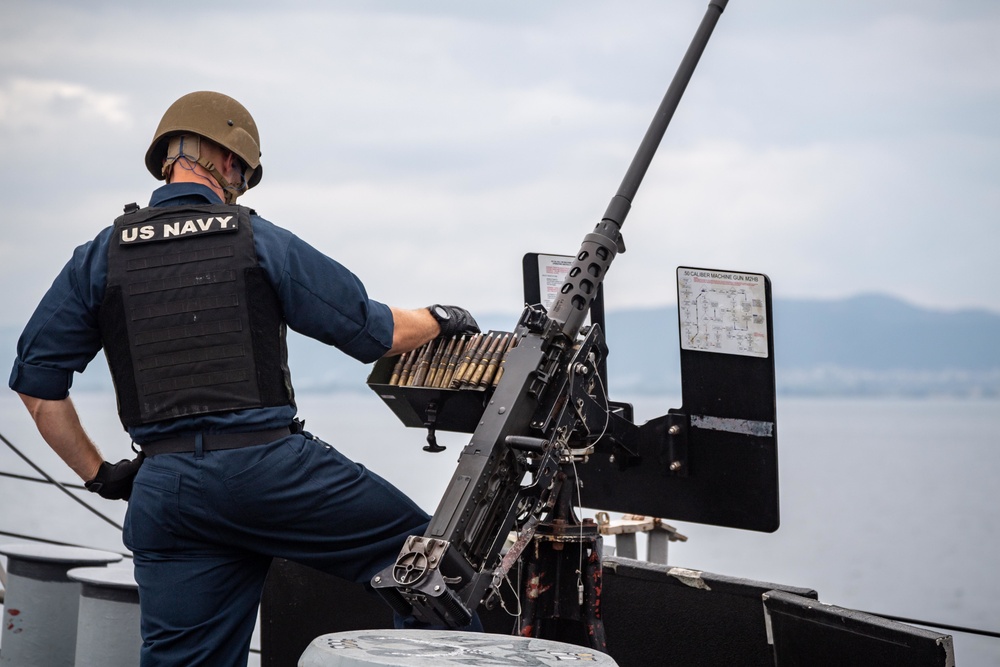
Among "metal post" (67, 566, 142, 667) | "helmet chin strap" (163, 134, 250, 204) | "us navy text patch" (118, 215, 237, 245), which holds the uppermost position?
"helmet chin strap" (163, 134, 250, 204)

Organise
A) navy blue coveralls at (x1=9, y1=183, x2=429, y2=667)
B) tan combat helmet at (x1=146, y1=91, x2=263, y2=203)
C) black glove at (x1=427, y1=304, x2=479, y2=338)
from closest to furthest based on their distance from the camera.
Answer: navy blue coveralls at (x1=9, y1=183, x2=429, y2=667), tan combat helmet at (x1=146, y1=91, x2=263, y2=203), black glove at (x1=427, y1=304, x2=479, y2=338)

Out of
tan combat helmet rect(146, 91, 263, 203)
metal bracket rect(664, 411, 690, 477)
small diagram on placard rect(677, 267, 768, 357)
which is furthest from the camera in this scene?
metal bracket rect(664, 411, 690, 477)

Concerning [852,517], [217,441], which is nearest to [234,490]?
[217,441]

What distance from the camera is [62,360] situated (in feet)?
10.5

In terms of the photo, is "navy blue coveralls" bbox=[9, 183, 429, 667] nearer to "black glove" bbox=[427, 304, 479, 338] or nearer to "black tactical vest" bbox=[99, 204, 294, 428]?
"black tactical vest" bbox=[99, 204, 294, 428]

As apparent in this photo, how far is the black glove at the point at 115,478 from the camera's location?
10.7 ft

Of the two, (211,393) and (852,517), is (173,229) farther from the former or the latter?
(852,517)

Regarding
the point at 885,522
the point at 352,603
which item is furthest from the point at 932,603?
the point at 352,603

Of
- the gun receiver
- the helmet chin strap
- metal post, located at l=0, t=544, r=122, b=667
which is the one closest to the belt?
the gun receiver

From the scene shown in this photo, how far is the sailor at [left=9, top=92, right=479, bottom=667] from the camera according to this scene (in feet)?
10.0

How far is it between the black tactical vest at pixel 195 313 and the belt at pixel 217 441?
2.3 inches

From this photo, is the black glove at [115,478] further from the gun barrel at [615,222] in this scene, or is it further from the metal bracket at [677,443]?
the metal bracket at [677,443]

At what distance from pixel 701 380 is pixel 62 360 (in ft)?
5.53

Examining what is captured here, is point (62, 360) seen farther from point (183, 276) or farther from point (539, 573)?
point (539, 573)
